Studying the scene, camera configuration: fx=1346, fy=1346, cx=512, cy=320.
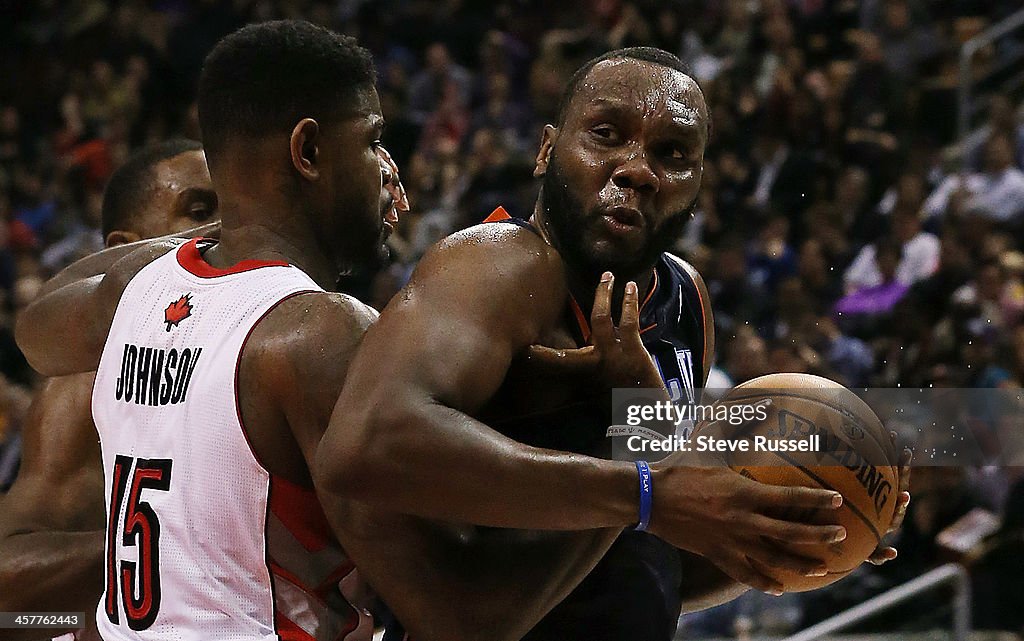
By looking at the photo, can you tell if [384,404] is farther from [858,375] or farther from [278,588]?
[858,375]

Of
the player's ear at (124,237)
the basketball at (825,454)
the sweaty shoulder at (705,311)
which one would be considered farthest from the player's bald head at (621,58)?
the player's ear at (124,237)

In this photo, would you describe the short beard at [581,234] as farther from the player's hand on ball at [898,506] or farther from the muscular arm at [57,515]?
the muscular arm at [57,515]

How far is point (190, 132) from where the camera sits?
12188 mm

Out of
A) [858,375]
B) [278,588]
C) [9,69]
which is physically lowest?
[9,69]

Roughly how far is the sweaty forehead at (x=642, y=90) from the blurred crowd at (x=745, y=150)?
170 cm

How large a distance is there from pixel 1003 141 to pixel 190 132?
7.05 m

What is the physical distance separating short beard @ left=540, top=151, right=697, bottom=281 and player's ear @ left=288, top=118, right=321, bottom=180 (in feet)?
1.59

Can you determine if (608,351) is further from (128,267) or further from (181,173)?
(181,173)

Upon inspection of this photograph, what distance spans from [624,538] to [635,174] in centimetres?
75

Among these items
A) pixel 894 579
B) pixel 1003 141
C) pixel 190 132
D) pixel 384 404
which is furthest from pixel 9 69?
pixel 384 404

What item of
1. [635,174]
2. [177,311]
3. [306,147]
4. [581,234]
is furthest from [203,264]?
[635,174]

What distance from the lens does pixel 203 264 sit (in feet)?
9.00

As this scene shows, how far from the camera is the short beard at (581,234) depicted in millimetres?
2680

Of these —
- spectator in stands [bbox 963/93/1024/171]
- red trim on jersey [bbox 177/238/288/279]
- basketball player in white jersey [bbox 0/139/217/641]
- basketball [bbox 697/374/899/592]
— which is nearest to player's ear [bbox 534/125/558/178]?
red trim on jersey [bbox 177/238/288/279]
